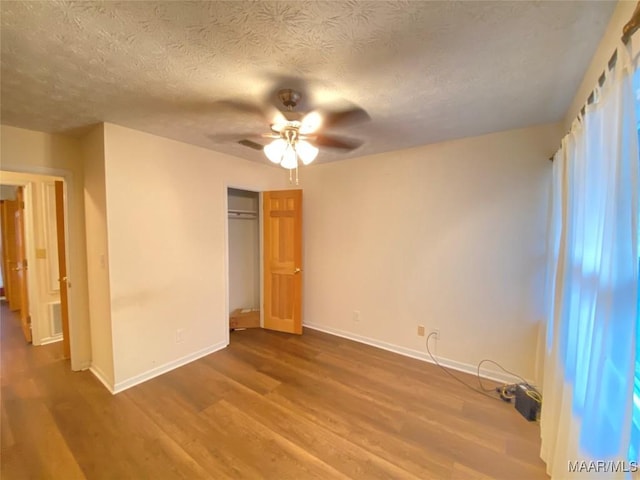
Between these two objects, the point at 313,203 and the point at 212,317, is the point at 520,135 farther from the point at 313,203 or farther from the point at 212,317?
the point at 212,317

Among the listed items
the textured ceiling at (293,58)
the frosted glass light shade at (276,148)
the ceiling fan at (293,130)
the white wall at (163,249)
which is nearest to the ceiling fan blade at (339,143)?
the ceiling fan at (293,130)

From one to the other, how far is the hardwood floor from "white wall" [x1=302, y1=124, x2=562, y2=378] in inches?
21.2

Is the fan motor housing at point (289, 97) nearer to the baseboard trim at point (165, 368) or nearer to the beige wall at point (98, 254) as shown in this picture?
the beige wall at point (98, 254)

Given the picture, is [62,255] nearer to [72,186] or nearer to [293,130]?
[72,186]

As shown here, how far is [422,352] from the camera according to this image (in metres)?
3.06

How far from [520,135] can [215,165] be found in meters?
3.31

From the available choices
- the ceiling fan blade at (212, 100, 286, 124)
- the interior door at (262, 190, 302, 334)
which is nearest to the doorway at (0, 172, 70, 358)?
the interior door at (262, 190, 302, 334)

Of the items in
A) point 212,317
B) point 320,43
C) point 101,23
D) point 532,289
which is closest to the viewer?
point 101,23

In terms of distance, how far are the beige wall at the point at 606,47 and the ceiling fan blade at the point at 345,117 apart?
134 cm

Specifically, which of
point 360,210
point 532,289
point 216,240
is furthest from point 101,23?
point 532,289

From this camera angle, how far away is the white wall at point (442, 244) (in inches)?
97.8

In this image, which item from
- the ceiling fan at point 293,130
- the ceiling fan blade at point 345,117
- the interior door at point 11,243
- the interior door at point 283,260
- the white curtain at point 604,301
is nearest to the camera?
Answer: the white curtain at point 604,301

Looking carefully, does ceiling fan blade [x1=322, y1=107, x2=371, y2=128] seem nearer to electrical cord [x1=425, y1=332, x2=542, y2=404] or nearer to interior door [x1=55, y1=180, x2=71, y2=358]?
electrical cord [x1=425, y1=332, x2=542, y2=404]

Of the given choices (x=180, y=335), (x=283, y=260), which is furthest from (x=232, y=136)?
(x=180, y=335)
